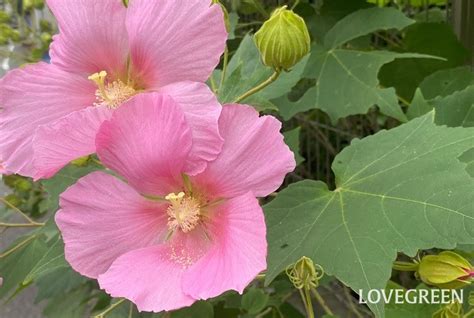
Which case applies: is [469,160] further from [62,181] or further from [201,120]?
[62,181]

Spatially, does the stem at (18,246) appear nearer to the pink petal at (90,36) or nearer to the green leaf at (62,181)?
the green leaf at (62,181)

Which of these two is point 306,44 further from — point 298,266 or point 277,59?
point 298,266

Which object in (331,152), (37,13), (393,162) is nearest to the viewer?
(393,162)

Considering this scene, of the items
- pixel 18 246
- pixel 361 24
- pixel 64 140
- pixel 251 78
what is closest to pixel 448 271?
pixel 251 78

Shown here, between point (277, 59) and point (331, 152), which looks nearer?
point (277, 59)

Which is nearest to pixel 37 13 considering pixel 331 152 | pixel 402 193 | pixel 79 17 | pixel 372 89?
pixel 331 152

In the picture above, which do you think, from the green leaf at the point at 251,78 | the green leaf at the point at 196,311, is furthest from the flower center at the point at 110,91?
the green leaf at the point at 196,311

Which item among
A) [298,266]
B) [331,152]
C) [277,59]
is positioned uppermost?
[277,59]
